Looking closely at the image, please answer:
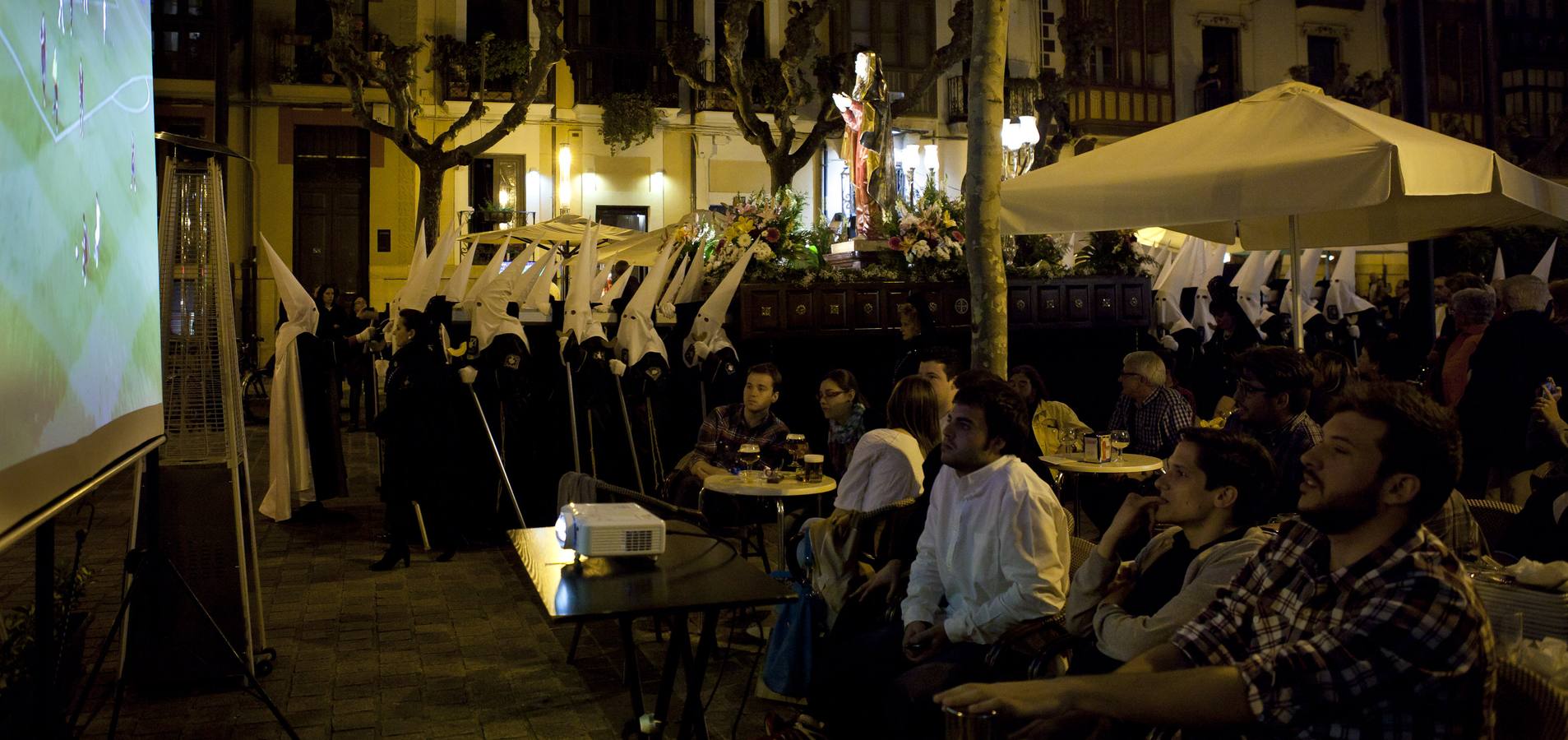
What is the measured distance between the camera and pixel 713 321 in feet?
28.2

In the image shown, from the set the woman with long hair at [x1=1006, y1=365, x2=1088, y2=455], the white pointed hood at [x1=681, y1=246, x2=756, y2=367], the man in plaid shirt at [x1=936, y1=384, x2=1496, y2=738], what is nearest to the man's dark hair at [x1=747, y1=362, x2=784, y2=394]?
the woman with long hair at [x1=1006, y1=365, x2=1088, y2=455]

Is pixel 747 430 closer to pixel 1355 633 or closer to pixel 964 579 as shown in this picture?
pixel 964 579

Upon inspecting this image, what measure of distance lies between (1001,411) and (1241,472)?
88 centimetres

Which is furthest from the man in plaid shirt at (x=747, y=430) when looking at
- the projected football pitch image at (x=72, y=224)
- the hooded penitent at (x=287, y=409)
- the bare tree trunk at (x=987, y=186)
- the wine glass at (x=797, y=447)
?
the projected football pitch image at (x=72, y=224)

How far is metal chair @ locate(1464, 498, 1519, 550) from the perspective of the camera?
4.09 metres

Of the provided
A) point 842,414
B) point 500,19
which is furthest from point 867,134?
point 500,19

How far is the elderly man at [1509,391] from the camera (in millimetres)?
5613

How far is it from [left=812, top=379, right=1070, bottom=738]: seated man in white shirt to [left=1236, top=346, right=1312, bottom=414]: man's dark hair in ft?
4.76

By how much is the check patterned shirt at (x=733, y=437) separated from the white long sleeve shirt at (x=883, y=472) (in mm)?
1471

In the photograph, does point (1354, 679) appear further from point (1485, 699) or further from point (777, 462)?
point (777, 462)

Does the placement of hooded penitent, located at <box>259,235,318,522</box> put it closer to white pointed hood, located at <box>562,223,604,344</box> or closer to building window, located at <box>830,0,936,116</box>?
white pointed hood, located at <box>562,223,604,344</box>

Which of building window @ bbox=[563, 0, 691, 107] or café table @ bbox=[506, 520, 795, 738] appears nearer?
café table @ bbox=[506, 520, 795, 738]

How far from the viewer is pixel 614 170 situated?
24.4 meters

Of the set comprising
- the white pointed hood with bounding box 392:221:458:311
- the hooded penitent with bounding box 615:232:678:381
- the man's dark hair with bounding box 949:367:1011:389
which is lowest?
the man's dark hair with bounding box 949:367:1011:389
